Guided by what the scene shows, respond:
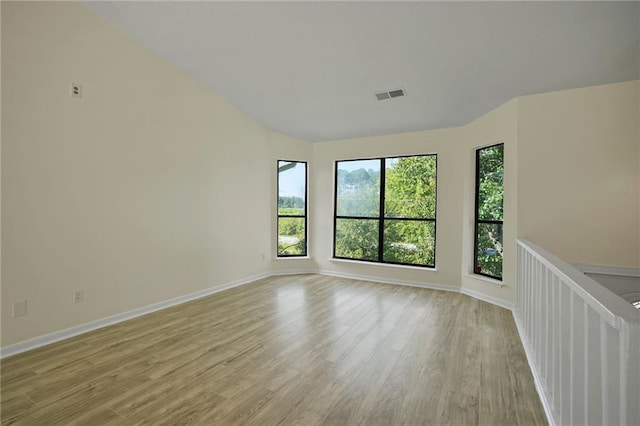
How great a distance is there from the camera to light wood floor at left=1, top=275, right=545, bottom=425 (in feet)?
6.47

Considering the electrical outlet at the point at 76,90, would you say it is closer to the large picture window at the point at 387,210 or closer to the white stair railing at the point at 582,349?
the large picture window at the point at 387,210

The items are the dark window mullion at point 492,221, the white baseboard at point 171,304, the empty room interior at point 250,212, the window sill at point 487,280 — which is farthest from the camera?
the dark window mullion at point 492,221

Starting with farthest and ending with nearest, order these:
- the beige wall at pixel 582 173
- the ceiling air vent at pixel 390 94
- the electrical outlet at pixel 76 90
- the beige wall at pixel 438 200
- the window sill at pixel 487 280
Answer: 1. the beige wall at pixel 438 200
2. the window sill at pixel 487 280
3. the ceiling air vent at pixel 390 94
4. the beige wall at pixel 582 173
5. the electrical outlet at pixel 76 90

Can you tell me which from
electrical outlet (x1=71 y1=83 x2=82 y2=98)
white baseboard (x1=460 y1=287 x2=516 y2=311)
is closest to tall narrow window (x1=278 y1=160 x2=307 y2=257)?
white baseboard (x1=460 y1=287 x2=516 y2=311)

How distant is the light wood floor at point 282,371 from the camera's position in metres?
1.97

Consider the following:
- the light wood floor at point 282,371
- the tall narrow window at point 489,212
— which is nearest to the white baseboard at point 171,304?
the light wood floor at point 282,371

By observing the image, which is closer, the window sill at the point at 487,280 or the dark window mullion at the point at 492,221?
the window sill at the point at 487,280

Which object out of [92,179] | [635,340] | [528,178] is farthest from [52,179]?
[528,178]

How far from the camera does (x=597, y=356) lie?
4.30 feet

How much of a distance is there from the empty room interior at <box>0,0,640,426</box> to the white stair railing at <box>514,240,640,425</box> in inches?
0.5

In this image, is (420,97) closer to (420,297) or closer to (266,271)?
(420,297)

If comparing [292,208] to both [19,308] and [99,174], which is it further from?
[19,308]

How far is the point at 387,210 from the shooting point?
567cm

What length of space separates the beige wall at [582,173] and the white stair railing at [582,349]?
144 centimetres
